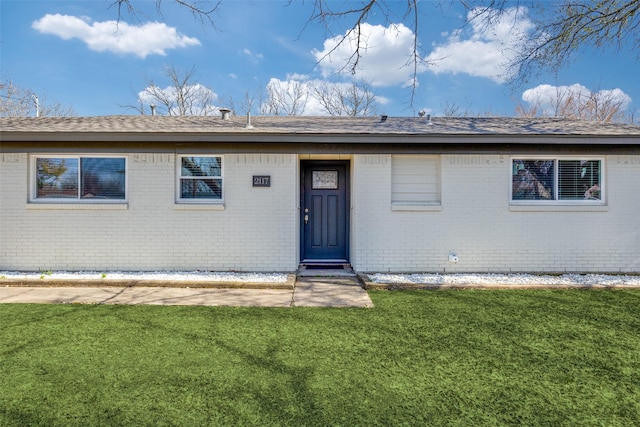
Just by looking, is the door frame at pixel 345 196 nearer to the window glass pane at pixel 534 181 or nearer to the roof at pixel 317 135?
the roof at pixel 317 135

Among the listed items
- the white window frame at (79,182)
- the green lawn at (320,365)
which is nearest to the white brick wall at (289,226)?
the white window frame at (79,182)

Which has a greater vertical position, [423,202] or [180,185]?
[180,185]

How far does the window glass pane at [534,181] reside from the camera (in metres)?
6.89

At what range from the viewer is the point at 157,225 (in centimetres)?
678

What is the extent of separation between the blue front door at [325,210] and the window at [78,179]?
395 centimetres

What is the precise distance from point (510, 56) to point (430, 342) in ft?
26.0

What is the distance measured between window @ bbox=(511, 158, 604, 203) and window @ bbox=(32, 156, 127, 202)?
327 inches

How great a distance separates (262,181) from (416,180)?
3.22m

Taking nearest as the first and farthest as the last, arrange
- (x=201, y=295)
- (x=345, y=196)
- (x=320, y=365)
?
1. (x=320, y=365)
2. (x=201, y=295)
3. (x=345, y=196)

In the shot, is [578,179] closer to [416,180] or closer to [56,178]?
[416,180]

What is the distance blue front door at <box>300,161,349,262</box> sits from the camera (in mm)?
7645

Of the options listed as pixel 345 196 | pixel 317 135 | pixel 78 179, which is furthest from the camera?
pixel 345 196

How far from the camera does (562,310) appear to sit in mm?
4590

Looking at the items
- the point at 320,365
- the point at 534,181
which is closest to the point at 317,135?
the point at 320,365
